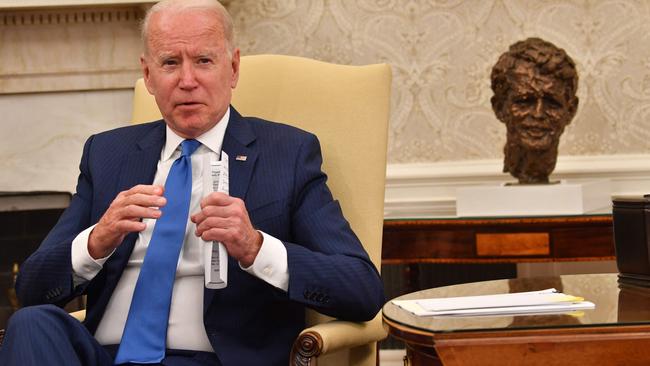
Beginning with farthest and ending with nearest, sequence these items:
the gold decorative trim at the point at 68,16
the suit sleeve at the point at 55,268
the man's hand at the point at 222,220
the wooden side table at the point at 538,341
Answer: the gold decorative trim at the point at 68,16, the suit sleeve at the point at 55,268, the man's hand at the point at 222,220, the wooden side table at the point at 538,341

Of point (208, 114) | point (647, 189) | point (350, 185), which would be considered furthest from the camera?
point (647, 189)

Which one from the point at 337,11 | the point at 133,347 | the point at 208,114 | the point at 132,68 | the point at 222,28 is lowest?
the point at 133,347

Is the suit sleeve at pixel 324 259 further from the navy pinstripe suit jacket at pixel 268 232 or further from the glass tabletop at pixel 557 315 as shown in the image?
the glass tabletop at pixel 557 315

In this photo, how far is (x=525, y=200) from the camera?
323 centimetres

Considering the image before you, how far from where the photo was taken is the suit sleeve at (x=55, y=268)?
Result: 2205mm

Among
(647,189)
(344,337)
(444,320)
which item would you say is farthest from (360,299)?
(647,189)

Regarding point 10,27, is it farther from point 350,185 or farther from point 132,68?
point 350,185

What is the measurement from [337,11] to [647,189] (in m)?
1.37

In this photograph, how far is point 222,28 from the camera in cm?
234

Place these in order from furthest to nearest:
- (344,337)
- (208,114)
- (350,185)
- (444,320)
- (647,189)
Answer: (647,189) < (350,185) < (208,114) < (344,337) < (444,320)

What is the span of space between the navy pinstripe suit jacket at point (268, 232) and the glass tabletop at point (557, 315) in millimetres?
192

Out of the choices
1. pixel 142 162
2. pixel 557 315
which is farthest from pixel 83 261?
pixel 557 315

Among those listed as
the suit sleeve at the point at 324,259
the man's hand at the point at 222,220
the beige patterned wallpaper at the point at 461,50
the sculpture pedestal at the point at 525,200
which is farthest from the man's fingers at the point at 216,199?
the beige patterned wallpaper at the point at 461,50

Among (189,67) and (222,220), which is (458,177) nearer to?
(189,67)
